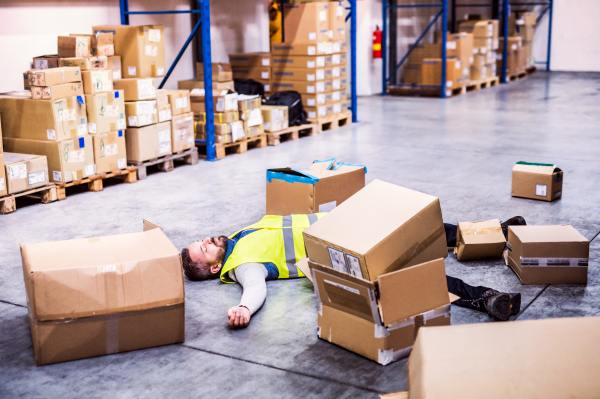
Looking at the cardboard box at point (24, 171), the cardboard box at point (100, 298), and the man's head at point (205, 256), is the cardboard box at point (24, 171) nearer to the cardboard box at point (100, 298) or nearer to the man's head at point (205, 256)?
the man's head at point (205, 256)

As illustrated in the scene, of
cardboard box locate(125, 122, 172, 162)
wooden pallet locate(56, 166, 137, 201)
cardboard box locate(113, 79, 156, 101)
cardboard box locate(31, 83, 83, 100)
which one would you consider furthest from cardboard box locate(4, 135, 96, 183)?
cardboard box locate(113, 79, 156, 101)

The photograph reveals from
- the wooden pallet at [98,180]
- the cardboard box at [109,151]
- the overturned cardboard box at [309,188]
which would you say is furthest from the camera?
the cardboard box at [109,151]

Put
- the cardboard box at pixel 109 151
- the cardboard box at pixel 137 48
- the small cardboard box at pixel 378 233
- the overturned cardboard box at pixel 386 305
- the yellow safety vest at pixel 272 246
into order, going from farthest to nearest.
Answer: the cardboard box at pixel 137 48 < the cardboard box at pixel 109 151 < the yellow safety vest at pixel 272 246 < the small cardboard box at pixel 378 233 < the overturned cardboard box at pixel 386 305

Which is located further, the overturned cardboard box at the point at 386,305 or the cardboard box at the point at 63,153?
the cardboard box at the point at 63,153

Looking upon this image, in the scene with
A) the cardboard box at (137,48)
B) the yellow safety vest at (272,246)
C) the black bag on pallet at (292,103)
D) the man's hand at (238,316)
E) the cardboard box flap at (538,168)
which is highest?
the cardboard box at (137,48)

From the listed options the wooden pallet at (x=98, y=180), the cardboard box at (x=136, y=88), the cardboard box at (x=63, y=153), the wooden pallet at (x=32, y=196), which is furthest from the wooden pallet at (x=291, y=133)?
the wooden pallet at (x=32, y=196)

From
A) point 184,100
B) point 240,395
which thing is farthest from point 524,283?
point 184,100

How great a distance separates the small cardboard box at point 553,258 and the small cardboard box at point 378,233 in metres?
0.73

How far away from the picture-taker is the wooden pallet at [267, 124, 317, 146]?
848 cm

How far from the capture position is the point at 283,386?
2705 millimetres

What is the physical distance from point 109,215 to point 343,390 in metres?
3.32

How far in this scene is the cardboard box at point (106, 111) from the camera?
6071 millimetres

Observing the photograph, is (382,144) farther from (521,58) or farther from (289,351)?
(521,58)

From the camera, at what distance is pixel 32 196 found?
5.88 m
